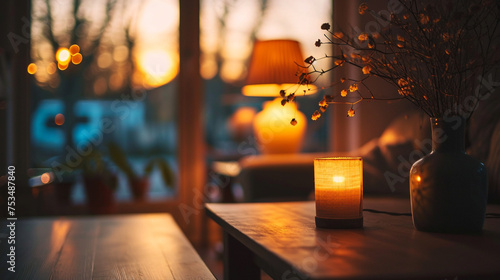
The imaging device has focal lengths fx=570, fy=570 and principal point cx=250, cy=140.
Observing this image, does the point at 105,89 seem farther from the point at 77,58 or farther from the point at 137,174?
the point at 137,174

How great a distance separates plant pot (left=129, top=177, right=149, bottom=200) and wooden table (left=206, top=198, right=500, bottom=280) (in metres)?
2.32

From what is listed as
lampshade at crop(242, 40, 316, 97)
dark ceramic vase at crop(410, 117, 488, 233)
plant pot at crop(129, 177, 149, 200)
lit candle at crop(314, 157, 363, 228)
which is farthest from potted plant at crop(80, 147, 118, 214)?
dark ceramic vase at crop(410, 117, 488, 233)

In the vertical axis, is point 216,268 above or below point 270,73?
below

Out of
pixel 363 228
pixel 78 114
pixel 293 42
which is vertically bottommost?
pixel 363 228

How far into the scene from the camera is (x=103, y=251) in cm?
164

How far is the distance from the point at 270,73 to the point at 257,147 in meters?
1.11

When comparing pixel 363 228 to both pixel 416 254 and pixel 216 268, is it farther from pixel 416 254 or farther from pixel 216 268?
pixel 216 268

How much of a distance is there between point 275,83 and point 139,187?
1414 millimetres

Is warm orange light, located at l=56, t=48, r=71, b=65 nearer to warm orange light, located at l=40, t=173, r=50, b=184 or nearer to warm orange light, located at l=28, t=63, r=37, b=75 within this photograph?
warm orange light, located at l=28, t=63, r=37, b=75

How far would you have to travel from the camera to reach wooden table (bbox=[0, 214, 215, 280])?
1341 mm

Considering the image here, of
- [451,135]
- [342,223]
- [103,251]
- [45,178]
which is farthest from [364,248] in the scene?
[45,178]

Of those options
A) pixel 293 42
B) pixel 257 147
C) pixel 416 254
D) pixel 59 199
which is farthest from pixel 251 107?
pixel 416 254

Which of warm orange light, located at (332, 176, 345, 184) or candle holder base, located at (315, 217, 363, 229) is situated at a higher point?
warm orange light, located at (332, 176, 345, 184)

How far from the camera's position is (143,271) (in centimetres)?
135
